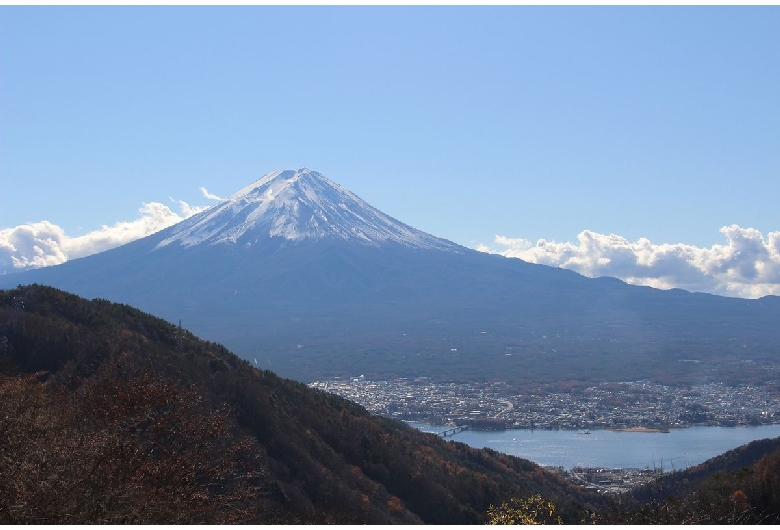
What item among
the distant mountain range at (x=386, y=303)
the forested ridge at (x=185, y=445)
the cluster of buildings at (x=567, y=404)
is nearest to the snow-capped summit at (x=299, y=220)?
the distant mountain range at (x=386, y=303)

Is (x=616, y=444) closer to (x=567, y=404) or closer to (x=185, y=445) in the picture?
(x=567, y=404)

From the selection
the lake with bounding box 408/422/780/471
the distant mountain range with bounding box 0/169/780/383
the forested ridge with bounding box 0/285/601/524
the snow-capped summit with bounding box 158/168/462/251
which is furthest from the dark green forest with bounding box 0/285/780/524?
the snow-capped summit with bounding box 158/168/462/251

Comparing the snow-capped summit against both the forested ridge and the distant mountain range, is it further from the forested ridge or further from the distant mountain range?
the forested ridge

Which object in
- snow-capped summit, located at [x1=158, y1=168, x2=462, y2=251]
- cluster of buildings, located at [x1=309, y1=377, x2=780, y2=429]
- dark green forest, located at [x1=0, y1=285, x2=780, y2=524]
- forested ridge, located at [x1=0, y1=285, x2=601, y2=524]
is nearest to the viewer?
forested ridge, located at [x1=0, y1=285, x2=601, y2=524]

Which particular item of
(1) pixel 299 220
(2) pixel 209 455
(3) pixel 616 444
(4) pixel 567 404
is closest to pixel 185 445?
(2) pixel 209 455

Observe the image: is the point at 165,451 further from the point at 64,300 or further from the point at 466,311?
the point at 466,311

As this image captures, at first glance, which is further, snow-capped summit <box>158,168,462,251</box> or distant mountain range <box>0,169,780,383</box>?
snow-capped summit <box>158,168,462,251</box>
